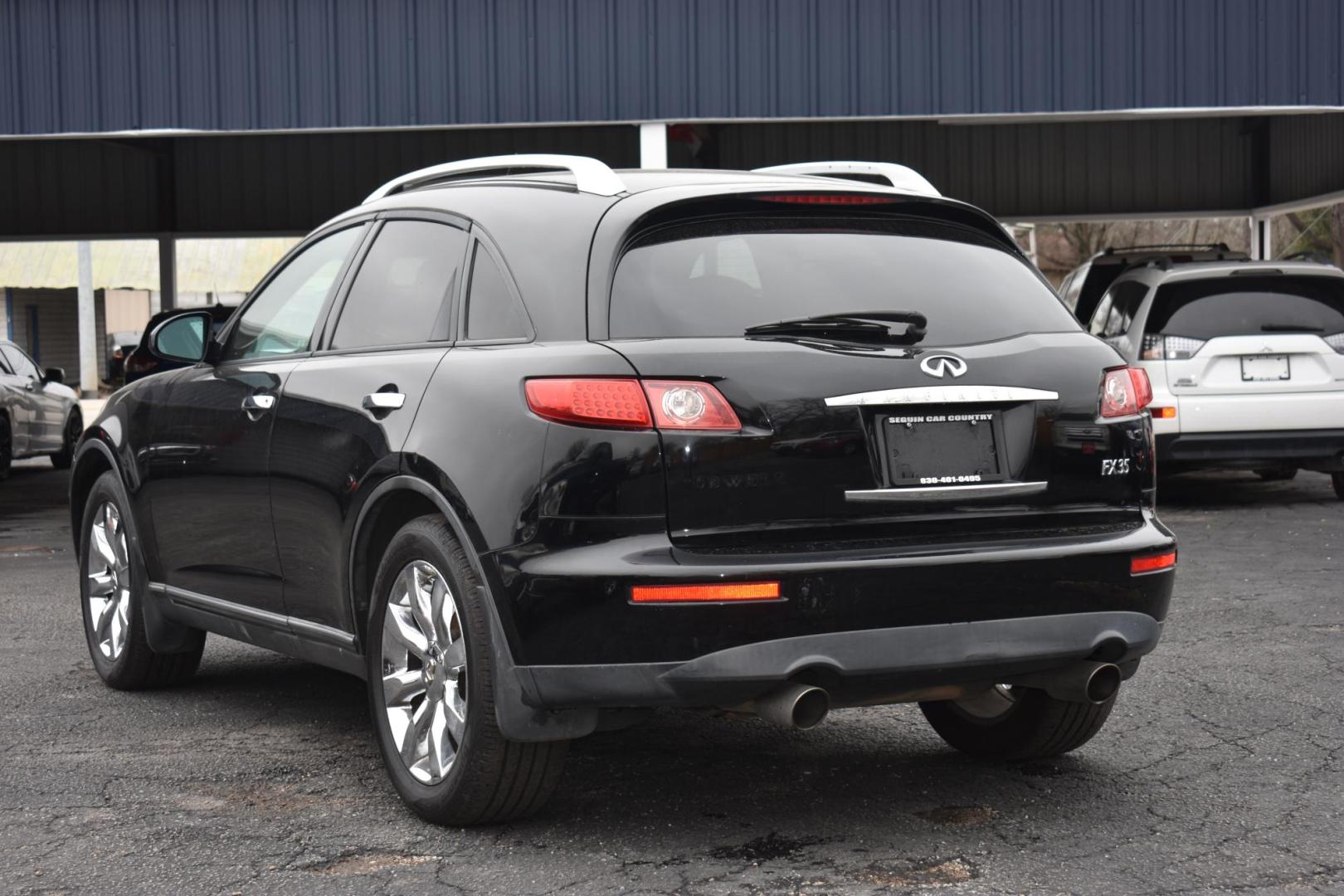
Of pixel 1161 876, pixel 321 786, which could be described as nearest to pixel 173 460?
pixel 321 786

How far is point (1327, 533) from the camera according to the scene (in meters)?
11.1

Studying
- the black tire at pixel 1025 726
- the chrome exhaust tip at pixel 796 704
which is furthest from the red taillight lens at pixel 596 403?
the black tire at pixel 1025 726

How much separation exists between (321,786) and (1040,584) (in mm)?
2120

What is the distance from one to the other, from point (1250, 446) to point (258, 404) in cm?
862

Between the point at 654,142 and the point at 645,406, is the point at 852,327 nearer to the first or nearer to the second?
the point at 645,406

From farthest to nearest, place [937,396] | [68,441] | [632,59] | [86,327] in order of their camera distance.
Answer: [86,327] < [68,441] < [632,59] < [937,396]

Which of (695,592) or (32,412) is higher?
(695,592)

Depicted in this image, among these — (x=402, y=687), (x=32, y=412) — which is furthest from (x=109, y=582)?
(x=32, y=412)

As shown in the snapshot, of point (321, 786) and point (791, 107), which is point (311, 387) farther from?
point (791, 107)

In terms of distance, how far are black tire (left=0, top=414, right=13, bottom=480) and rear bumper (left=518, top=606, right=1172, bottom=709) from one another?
16.0m

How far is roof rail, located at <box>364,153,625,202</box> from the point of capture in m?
4.61

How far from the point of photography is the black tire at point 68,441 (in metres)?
21.0

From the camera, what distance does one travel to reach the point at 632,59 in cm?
1389

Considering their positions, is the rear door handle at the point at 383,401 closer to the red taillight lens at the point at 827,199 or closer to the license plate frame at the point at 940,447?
the red taillight lens at the point at 827,199
